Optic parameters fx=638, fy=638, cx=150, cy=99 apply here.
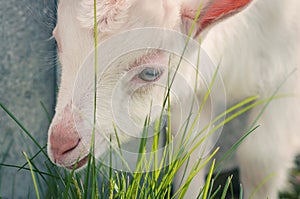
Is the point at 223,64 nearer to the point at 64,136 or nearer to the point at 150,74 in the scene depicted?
the point at 150,74

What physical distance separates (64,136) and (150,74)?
1.04ft

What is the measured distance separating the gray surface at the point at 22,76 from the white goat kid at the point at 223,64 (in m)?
0.65

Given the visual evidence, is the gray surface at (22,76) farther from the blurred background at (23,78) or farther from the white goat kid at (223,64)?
the white goat kid at (223,64)

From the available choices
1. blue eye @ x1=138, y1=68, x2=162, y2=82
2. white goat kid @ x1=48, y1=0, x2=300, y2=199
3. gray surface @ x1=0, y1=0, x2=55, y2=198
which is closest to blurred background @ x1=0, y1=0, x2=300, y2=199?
gray surface @ x1=0, y1=0, x2=55, y2=198

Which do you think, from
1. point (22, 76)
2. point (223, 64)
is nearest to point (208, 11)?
point (223, 64)

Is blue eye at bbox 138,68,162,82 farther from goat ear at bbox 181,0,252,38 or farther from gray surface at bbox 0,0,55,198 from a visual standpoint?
gray surface at bbox 0,0,55,198

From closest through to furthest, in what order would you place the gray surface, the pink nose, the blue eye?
1. the pink nose
2. the blue eye
3. the gray surface

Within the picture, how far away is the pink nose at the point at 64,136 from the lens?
1.70 metres

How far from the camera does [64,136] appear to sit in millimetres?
1696

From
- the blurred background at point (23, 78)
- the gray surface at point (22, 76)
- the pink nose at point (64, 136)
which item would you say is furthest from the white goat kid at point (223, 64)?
the gray surface at point (22, 76)

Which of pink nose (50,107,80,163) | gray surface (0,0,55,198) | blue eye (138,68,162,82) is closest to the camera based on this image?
pink nose (50,107,80,163)

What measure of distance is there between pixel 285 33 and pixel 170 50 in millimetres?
597

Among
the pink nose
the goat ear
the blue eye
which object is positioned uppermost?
the goat ear

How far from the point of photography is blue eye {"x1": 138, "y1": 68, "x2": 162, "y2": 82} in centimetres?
181
